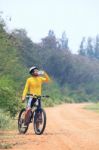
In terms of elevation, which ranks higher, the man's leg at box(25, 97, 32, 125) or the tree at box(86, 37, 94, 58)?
the tree at box(86, 37, 94, 58)

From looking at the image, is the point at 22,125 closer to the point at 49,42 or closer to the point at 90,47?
the point at 49,42

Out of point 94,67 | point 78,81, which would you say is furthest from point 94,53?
point 78,81

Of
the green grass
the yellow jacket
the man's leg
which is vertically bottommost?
the green grass

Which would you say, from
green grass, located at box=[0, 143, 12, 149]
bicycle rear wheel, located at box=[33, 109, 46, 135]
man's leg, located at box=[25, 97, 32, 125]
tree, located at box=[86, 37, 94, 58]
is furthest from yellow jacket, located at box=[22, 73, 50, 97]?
tree, located at box=[86, 37, 94, 58]

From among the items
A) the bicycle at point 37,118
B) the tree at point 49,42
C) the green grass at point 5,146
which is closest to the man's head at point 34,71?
the bicycle at point 37,118

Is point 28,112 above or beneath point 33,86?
beneath

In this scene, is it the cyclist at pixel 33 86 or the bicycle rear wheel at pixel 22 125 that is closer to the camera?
the cyclist at pixel 33 86

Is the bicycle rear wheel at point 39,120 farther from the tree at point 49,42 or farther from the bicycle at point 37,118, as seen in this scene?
the tree at point 49,42

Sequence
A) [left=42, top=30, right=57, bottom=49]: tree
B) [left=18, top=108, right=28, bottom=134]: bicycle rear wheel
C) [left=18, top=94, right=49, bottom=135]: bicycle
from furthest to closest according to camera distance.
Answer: [left=42, top=30, right=57, bottom=49]: tree → [left=18, top=108, right=28, bottom=134]: bicycle rear wheel → [left=18, top=94, right=49, bottom=135]: bicycle

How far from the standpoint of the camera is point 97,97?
8600 cm

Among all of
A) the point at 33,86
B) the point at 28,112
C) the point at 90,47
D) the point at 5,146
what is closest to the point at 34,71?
the point at 33,86

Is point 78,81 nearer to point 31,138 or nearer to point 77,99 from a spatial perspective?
point 77,99

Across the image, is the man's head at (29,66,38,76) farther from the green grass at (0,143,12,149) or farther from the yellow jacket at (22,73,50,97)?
the green grass at (0,143,12,149)

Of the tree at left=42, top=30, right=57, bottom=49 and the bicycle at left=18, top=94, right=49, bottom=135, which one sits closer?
the bicycle at left=18, top=94, right=49, bottom=135
